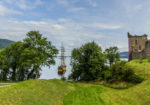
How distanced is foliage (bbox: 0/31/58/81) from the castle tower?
4136cm

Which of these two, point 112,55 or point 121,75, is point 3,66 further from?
point 112,55

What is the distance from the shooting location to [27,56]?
30766mm

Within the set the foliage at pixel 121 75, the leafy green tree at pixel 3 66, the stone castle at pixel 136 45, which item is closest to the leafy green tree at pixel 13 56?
the leafy green tree at pixel 3 66

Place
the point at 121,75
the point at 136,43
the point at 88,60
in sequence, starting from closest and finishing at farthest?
the point at 121,75 → the point at 88,60 → the point at 136,43

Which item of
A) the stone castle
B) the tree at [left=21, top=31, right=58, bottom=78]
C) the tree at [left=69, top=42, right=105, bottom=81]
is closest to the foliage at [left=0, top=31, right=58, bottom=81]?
the tree at [left=21, top=31, right=58, bottom=78]

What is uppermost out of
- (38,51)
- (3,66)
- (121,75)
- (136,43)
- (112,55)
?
(136,43)

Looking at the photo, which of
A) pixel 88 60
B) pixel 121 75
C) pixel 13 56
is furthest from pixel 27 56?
pixel 121 75

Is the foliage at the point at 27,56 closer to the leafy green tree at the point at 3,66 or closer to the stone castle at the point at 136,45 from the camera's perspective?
the leafy green tree at the point at 3,66

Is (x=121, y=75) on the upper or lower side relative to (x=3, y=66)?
lower

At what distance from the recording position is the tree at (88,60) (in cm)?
3641

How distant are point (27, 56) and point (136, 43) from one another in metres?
52.2

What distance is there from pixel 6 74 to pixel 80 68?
27.1 metres

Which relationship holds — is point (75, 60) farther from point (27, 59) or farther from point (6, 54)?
point (6, 54)

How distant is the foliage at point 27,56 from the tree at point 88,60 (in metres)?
8.46
